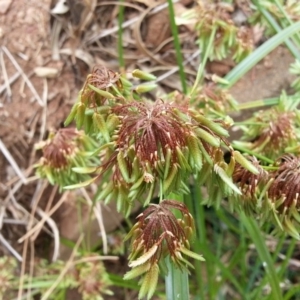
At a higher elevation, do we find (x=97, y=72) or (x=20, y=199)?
(x=97, y=72)

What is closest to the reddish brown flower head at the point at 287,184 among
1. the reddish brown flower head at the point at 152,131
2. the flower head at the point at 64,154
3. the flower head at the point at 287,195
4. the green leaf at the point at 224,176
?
the flower head at the point at 287,195

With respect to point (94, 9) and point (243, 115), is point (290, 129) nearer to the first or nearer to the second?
point (243, 115)

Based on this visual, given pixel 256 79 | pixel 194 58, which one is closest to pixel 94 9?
pixel 194 58

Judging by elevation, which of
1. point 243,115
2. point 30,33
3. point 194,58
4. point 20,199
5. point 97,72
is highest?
point 97,72

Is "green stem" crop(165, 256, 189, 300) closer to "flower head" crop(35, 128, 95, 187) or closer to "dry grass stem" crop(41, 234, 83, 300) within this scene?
"flower head" crop(35, 128, 95, 187)

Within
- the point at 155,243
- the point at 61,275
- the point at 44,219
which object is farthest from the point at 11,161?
the point at 155,243

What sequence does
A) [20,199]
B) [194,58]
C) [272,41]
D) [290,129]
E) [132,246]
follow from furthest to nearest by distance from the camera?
[194,58] → [20,199] → [272,41] → [290,129] → [132,246]

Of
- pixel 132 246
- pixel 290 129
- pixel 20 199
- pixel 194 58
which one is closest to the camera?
pixel 132 246
